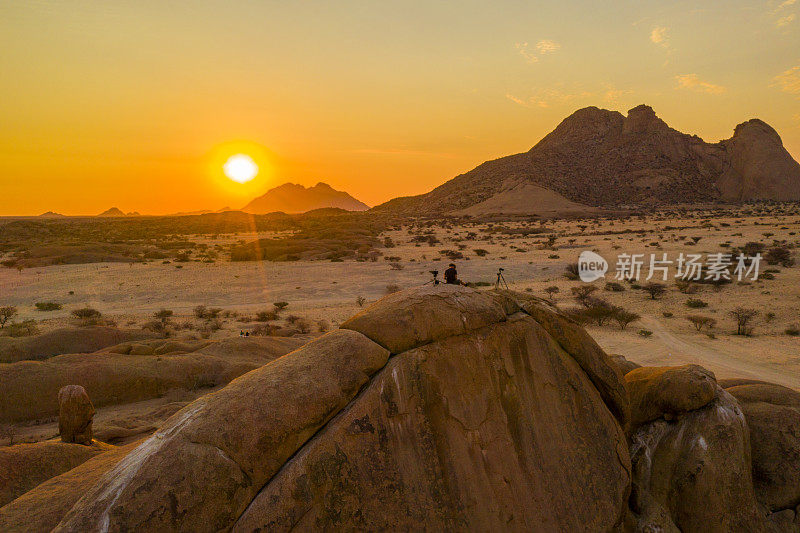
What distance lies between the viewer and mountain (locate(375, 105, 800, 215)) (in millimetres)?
117188

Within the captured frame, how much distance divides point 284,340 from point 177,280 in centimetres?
2093

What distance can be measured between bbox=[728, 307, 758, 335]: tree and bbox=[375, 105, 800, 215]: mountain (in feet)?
298

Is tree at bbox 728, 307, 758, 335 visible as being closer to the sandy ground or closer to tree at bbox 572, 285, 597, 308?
the sandy ground

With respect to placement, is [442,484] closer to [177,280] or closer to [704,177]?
[177,280]

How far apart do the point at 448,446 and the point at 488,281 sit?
2691 cm

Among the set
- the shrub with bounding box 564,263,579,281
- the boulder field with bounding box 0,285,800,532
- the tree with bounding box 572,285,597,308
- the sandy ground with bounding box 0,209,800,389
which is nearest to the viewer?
the boulder field with bounding box 0,285,800,532

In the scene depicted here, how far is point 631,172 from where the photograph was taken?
126 meters

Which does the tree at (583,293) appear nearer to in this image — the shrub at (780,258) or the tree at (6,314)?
the shrub at (780,258)

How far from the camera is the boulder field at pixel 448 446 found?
4.30 m

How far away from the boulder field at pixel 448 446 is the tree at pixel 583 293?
16370 mm

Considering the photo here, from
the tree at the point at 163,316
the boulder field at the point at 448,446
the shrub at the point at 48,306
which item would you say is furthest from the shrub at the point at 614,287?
the shrub at the point at 48,306

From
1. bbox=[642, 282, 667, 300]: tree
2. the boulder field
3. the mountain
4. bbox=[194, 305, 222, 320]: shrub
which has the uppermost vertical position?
the mountain
